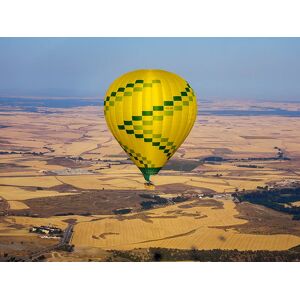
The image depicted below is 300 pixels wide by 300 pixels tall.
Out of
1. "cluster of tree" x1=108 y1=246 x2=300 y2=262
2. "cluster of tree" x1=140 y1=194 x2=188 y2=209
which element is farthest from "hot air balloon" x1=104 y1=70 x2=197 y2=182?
"cluster of tree" x1=140 y1=194 x2=188 y2=209

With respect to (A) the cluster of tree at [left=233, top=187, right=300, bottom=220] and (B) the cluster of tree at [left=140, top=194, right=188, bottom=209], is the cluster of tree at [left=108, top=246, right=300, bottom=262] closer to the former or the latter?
(A) the cluster of tree at [left=233, top=187, right=300, bottom=220]

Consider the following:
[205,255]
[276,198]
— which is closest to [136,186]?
[276,198]

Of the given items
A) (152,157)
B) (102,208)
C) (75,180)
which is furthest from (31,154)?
(152,157)

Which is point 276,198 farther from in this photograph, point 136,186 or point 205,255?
point 205,255

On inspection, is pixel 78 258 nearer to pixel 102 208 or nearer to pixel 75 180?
pixel 102 208

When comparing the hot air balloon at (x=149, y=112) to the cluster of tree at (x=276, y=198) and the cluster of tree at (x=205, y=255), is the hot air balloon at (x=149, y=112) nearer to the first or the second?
the cluster of tree at (x=205, y=255)
